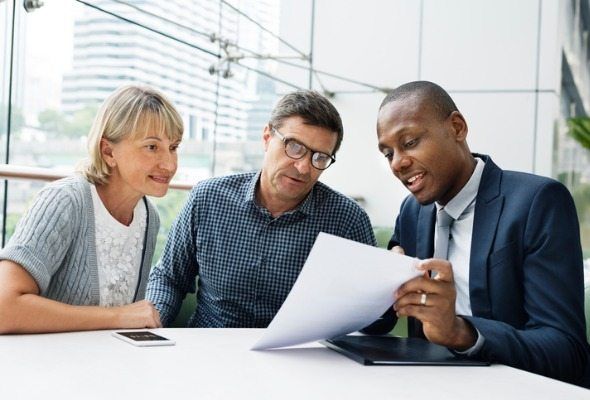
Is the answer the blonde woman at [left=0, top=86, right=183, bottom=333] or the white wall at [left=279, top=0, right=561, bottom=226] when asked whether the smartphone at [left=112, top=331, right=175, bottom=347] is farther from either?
the white wall at [left=279, top=0, right=561, bottom=226]

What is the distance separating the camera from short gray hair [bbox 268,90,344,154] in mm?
A: 2227

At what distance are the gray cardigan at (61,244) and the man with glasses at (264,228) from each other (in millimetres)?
386

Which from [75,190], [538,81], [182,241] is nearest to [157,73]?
[182,241]

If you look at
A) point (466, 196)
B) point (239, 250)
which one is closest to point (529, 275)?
point (466, 196)

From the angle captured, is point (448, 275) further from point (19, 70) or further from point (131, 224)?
point (19, 70)

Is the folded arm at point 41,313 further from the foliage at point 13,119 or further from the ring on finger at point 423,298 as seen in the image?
the foliage at point 13,119

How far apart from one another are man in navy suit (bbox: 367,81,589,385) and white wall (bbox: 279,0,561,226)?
423cm

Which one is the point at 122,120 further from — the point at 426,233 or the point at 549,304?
the point at 549,304

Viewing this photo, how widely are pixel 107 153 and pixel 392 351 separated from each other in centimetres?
90

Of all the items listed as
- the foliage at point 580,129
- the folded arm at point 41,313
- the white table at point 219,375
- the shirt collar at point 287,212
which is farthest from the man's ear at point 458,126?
the foliage at point 580,129

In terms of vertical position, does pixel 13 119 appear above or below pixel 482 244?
above

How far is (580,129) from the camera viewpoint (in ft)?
20.4

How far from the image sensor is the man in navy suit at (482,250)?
152 centimetres

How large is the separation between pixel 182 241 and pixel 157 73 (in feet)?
7.06
